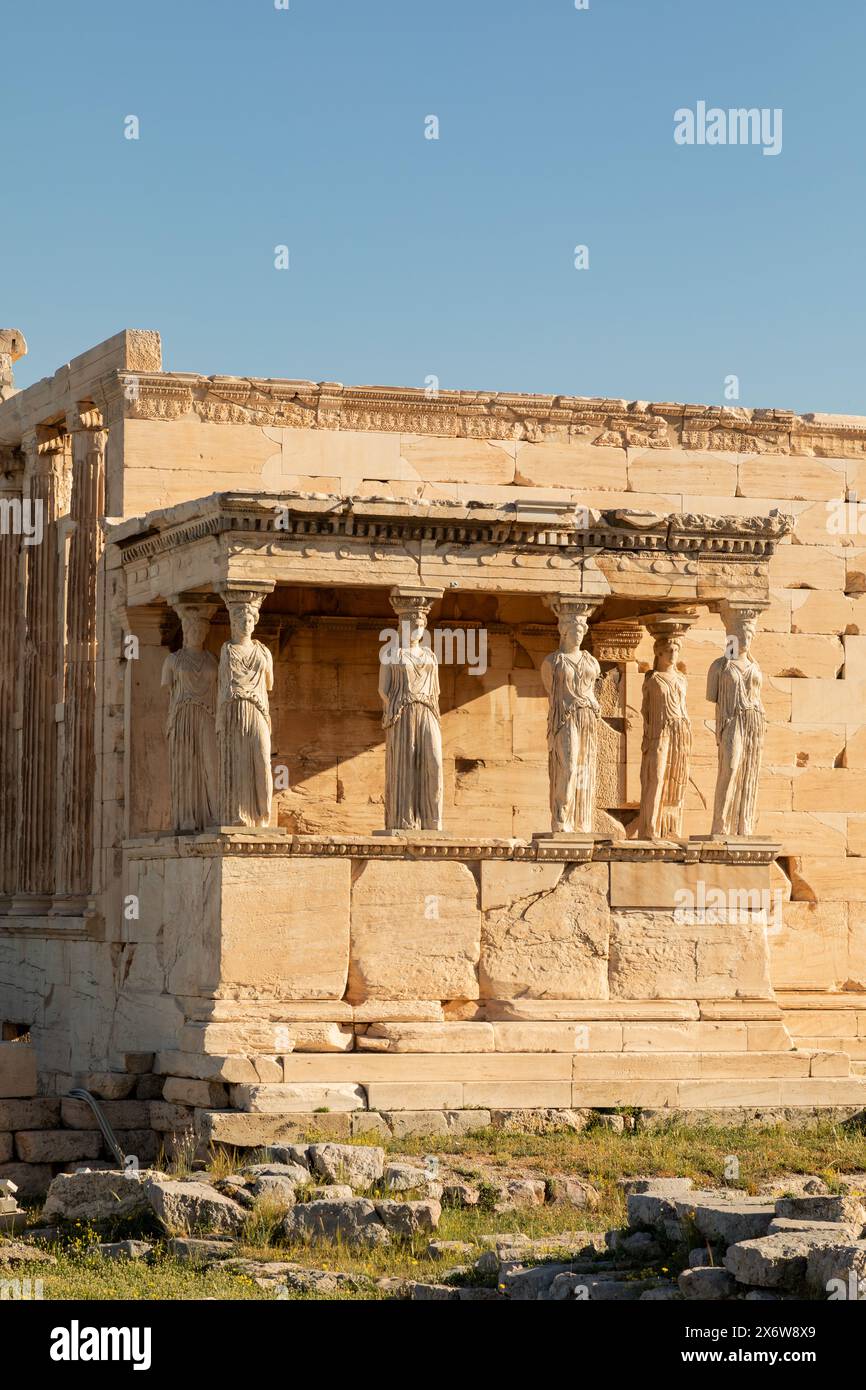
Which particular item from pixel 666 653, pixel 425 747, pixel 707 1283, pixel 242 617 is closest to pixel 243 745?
pixel 242 617

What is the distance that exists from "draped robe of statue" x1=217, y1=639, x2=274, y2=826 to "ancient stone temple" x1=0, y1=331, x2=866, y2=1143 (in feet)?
0.10

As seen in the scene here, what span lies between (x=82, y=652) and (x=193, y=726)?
2.85 meters

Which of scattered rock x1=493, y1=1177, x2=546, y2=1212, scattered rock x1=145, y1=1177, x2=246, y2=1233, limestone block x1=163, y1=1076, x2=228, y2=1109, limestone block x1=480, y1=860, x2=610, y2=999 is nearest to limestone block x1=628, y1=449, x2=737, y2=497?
limestone block x1=480, y1=860, x2=610, y2=999

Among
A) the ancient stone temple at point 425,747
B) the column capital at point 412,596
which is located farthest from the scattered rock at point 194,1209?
the column capital at point 412,596

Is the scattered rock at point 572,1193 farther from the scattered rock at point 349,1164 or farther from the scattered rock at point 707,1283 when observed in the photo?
the scattered rock at point 707,1283

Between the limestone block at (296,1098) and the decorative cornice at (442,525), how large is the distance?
3.89 m

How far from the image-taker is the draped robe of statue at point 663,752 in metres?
20.4

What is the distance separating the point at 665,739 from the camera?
2042cm

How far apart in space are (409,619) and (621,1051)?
350 centimetres

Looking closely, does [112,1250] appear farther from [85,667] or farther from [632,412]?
[632,412]

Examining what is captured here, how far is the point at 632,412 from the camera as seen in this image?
21.8 meters
